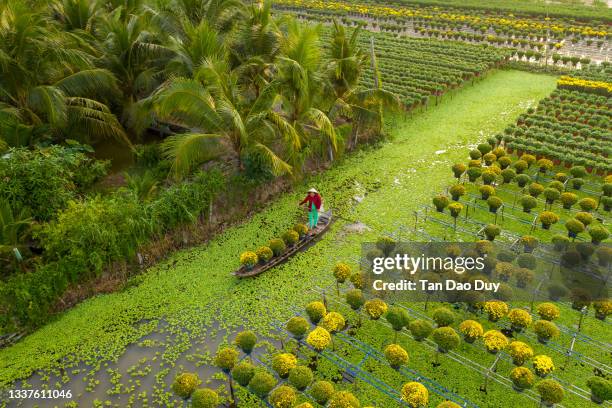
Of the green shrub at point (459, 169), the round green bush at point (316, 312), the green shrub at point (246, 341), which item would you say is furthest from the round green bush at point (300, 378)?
the green shrub at point (459, 169)

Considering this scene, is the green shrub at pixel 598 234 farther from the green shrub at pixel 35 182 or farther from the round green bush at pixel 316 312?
the green shrub at pixel 35 182

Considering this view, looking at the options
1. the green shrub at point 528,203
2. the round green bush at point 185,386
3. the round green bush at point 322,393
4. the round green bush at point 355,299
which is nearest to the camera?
the round green bush at point 322,393

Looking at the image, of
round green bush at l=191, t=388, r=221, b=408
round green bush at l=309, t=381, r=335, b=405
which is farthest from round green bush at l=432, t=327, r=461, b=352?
round green bush at l=191, t=388, r=221, b=408

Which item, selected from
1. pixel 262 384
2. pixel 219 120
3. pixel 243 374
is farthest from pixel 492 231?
pixel 219 120

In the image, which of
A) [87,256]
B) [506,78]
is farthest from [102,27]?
[506,78]

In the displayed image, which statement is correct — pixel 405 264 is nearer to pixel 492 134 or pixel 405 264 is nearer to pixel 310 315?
pixel 310 315

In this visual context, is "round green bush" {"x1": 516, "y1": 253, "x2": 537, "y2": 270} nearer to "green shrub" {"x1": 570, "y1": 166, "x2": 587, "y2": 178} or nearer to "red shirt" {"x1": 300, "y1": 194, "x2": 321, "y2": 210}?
"red shirt" {"x1": 300, "y1": 194, "x2": 321, "y2": 210}
